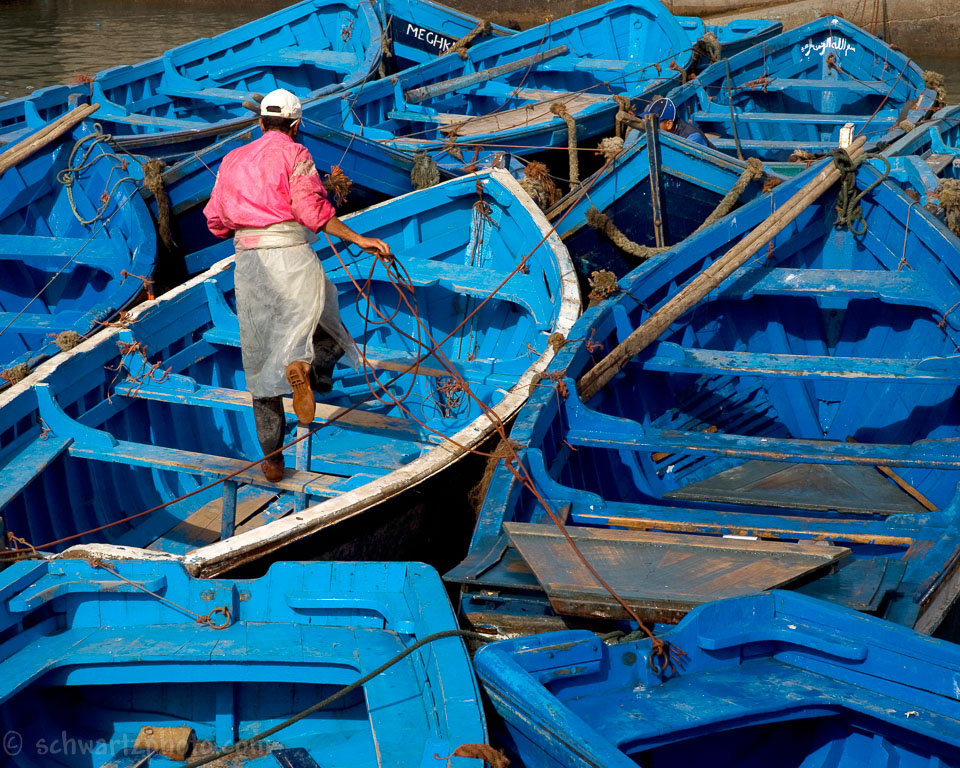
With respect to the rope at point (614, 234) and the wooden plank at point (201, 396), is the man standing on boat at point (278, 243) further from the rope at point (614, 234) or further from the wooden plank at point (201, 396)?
the rope at point (614, 234)

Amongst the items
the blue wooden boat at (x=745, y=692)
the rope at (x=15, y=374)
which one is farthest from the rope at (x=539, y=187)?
the blue wooden boat at (x=745, y=692)

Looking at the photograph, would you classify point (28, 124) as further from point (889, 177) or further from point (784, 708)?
point (784, 708)

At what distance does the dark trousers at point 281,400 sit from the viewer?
16.0 feet

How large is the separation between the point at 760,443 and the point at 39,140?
5.42m

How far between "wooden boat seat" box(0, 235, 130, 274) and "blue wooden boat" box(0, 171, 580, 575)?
3.19ft

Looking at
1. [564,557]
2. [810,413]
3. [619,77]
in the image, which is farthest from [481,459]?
[619,77]

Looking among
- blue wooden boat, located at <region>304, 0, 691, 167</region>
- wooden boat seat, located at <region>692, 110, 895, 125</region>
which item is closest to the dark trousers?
blue wooden boat, located at <region>304, 0, 691, 167</region>

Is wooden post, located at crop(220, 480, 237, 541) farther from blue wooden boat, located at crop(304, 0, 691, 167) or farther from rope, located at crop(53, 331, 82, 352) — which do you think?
blue wooden boat, located at crop(304, 0, 691, 167)

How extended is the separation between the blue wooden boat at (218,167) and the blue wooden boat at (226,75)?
197cm

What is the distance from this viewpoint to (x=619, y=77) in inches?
482

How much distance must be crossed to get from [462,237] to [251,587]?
4.34 m

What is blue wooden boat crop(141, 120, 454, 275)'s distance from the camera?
7.48m

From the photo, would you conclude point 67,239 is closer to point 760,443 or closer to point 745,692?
point 760,443

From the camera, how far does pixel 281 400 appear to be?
4902 millimetres
